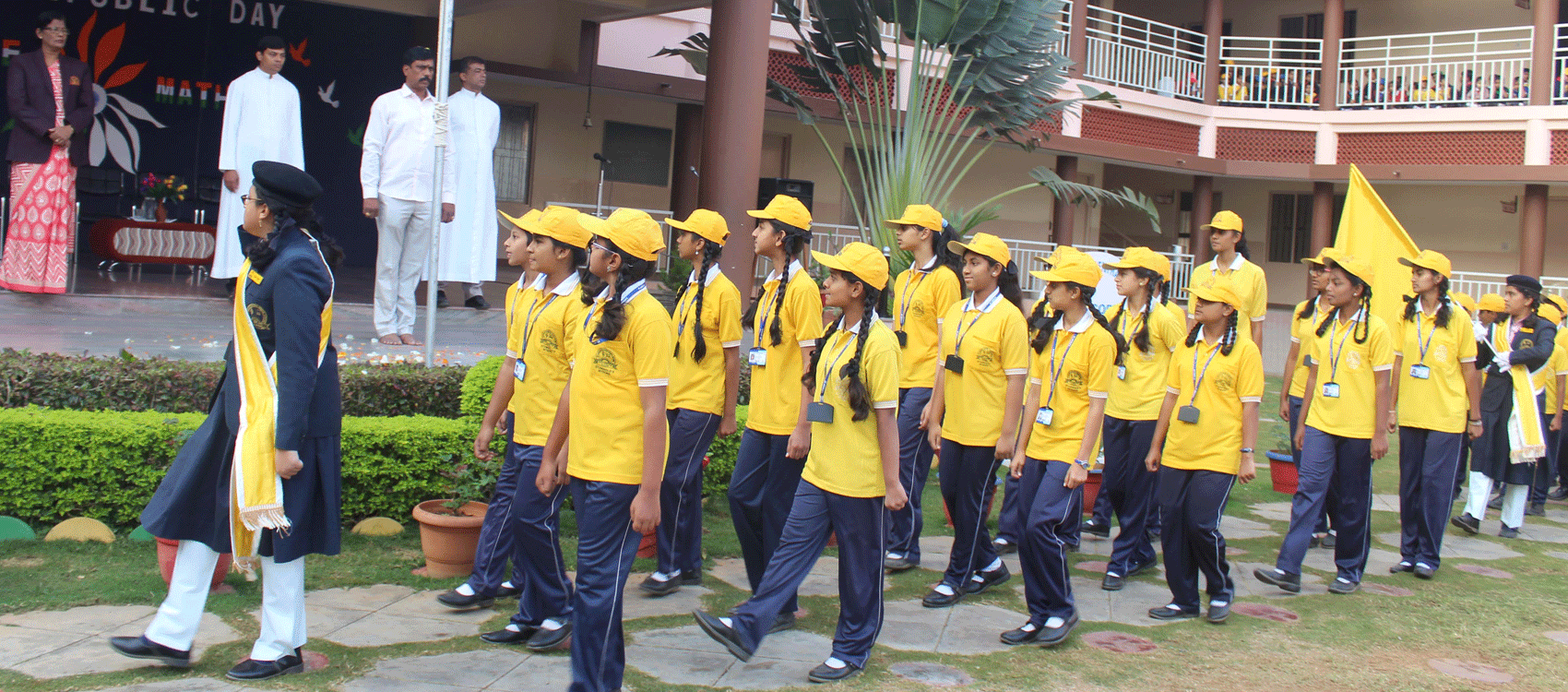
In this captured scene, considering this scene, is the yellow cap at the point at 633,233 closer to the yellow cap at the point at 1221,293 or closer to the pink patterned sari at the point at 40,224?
the yellow cap at the point at 1221,293

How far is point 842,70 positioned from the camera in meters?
12.4

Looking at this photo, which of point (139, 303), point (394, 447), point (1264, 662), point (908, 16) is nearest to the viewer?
point (1264, 662)

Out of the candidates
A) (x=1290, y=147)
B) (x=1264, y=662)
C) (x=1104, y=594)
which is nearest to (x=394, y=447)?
(x=1104, y=594)

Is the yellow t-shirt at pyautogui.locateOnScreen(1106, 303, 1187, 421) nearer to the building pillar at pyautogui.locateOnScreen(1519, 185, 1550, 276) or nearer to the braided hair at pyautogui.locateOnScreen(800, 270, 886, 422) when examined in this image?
the braided hair at pyautogui.locateOnScreen(800, 270, 886, 422)

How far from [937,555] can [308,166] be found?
9.99 metres

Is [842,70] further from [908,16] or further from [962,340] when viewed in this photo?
[962,340]

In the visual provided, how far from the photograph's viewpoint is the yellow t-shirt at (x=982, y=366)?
232 inches

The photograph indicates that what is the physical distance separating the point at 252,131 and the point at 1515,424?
940cm

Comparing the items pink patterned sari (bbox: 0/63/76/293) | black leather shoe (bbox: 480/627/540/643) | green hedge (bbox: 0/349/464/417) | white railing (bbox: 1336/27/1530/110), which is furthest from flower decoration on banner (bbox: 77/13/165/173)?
white railing (bbox: 1336/27/1530/110)

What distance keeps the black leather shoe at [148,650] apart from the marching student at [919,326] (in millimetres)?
3471

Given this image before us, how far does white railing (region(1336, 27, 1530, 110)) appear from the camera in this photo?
2106 cm

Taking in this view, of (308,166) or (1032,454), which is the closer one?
(1032,454)

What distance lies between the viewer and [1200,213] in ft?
73.2

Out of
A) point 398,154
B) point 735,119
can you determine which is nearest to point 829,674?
point 398,154
